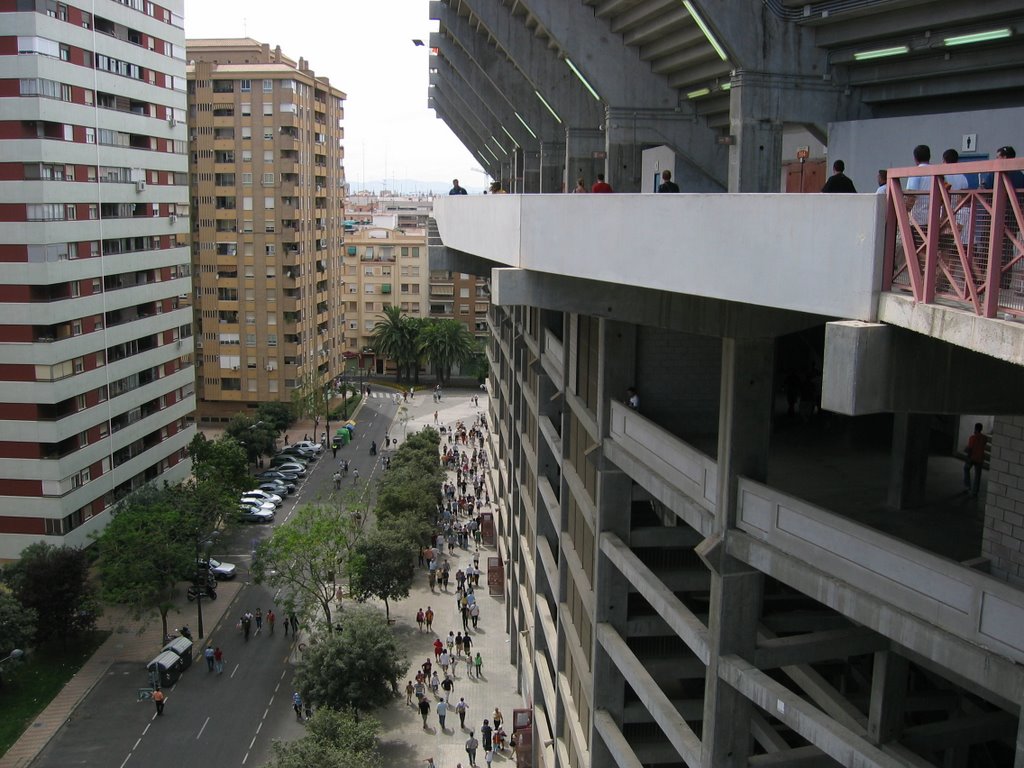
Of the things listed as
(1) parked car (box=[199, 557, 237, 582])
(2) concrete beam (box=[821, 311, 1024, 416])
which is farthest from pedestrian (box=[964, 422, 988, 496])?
(1) parked car (box=[199, 557, 237, 582])

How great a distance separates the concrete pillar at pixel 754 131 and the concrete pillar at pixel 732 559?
13.6 ft

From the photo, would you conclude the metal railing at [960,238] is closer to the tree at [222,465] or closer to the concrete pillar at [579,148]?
the concrete pillar at [579,148]

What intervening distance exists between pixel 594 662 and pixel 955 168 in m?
12.2

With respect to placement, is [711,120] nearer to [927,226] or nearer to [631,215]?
[631,215]

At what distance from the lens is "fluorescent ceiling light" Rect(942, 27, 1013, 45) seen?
11242mm

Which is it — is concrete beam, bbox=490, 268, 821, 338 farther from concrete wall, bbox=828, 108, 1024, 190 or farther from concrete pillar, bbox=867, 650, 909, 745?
concrete pillar, bbox=867, 650, 909, 745

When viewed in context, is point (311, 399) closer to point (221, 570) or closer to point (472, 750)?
point (221, 570)

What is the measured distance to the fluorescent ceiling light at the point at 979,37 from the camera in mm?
11242

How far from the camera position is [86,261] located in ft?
132

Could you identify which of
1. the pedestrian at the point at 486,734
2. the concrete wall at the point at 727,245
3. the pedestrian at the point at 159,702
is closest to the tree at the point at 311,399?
the pedestrian at the point at 159,702

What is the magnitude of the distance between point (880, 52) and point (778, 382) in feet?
32.4

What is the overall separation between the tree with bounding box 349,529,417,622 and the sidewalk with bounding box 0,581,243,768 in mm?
6169

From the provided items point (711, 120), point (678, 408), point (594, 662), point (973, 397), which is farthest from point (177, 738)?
point (973, 397)

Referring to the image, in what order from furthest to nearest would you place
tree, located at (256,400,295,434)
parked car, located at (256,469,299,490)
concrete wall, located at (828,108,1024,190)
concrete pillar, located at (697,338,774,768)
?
1. tree, located at (256,400,295,434)
2. parked car, located at (256,469,299,490)
3. concrete wall, located at (828,108,1024,190)
4. concrete pillar, located at (697,338,774,768)
